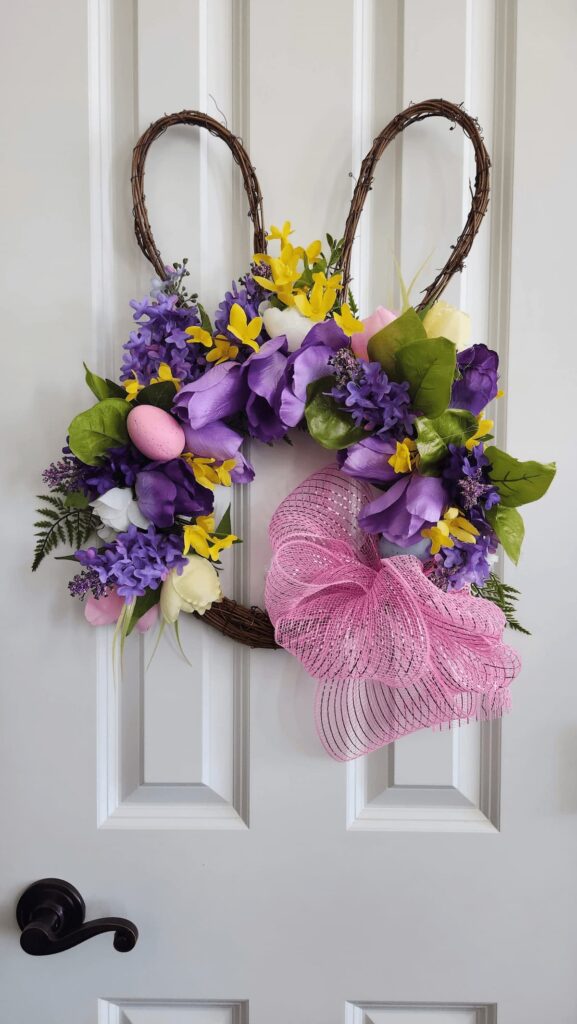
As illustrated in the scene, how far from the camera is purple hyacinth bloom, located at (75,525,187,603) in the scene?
1.89 feet

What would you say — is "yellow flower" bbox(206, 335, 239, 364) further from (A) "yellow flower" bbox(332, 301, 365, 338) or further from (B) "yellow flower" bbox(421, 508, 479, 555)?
(B) "yellow flower" bbox(421, 508, 479, 555)

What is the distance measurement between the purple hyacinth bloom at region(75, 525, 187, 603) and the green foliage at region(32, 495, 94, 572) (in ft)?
0.18

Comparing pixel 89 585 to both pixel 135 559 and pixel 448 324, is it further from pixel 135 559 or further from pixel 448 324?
pixel 448 324

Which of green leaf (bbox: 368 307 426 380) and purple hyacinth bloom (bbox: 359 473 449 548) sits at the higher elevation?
green leaf (bbox: 368 307 426 380)

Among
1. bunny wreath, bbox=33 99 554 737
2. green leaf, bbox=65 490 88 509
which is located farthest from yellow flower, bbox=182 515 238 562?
green leaf, bbox=65 490 88 509

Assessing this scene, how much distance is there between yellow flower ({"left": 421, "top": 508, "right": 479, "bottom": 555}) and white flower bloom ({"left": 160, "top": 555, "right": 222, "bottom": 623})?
0.21m

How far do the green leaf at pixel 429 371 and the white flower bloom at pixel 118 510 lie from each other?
27cm

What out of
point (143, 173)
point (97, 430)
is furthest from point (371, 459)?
point (143, 173)

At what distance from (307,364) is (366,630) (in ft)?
0.78

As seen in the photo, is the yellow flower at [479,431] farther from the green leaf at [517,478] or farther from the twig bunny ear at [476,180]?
the twig bunny ear at [476,180]

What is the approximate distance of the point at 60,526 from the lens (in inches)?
25.6

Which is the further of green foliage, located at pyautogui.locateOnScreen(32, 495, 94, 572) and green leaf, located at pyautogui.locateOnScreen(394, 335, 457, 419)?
green foliage, located at pyautogui.locateOnScreen(32, 495, 94, 572)

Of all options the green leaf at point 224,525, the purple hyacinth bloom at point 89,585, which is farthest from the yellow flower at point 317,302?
the purple hyacinth bloom at point 89,585

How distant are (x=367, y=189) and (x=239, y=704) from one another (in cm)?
53
